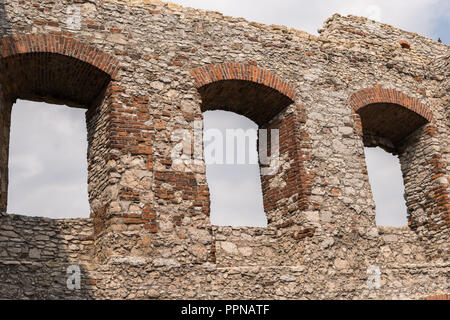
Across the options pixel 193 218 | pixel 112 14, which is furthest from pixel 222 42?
pixel 193 218

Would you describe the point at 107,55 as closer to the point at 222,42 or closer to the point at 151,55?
the point at 151,55

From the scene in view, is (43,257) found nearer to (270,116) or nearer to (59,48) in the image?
(59,48)

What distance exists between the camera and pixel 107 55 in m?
7.09

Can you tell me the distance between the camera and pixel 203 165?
707cm

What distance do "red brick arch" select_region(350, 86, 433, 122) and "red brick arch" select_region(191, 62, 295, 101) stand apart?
1.27 metres

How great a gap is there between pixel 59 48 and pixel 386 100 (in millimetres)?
5403

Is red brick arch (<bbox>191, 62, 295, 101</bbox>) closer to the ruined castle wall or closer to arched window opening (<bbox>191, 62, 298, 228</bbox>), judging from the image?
arched window opening (<bbox>191, 62, 298, 228</bbox>)

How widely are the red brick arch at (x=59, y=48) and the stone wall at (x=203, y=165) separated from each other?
0.01 meters

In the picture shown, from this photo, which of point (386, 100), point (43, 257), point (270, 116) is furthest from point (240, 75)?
point (43, 257)

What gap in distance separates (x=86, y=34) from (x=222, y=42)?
2.07 m

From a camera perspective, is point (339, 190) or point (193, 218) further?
point (339, 190)

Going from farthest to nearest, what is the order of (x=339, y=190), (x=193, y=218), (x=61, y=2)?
(x=339, y=190) → (x=61, y=2) → (x=193, y=218)

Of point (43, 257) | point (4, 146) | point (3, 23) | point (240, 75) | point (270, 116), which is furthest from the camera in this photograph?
point (270, 116)

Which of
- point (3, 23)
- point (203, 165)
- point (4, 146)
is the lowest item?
point (203, 165)
